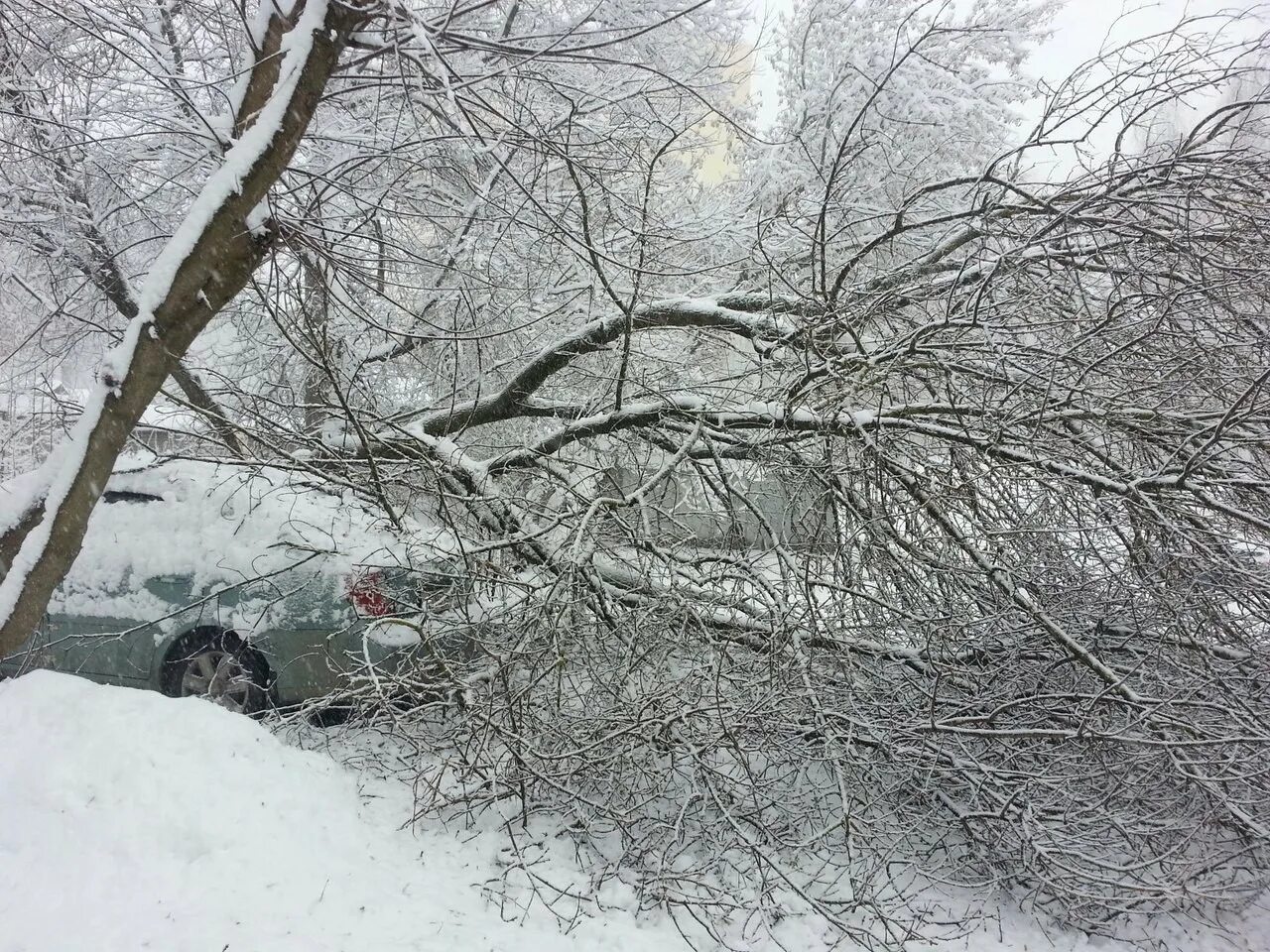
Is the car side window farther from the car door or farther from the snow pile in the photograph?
the snow pile

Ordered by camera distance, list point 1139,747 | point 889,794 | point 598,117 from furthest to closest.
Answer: point 598,117, point 889,794, point 1139,747

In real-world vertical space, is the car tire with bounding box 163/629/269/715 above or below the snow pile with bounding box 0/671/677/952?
above

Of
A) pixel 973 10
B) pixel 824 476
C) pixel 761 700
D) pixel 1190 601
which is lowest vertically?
pixel 761 700

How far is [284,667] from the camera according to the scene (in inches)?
207

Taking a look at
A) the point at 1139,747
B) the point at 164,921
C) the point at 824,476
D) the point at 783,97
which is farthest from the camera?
the point at 783,97

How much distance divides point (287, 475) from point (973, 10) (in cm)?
1436

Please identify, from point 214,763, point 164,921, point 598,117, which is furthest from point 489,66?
point 164,921

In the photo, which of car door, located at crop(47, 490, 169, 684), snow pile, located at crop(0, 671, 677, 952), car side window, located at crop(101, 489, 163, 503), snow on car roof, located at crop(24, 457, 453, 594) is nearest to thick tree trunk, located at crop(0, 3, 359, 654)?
snow pile, located at crop(0, 671, 677, 952)

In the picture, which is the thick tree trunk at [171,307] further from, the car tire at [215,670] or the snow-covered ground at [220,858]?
the car tire at [215,670]

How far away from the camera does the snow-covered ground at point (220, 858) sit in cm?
302

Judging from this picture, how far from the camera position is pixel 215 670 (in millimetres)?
5348

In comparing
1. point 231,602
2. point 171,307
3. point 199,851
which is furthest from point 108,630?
point 171,307

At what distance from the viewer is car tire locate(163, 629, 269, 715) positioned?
17.5 feet

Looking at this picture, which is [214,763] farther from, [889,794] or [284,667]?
[889,794]
